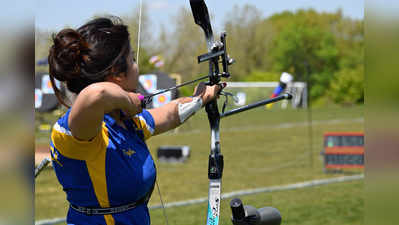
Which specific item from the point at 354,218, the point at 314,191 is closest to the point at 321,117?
the point at 314,191

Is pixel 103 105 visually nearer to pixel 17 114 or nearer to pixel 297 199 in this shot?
pixel 17 114

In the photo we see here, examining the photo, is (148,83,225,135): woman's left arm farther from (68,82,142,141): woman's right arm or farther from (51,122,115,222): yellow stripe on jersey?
(68,82,142,141): woman's right arm

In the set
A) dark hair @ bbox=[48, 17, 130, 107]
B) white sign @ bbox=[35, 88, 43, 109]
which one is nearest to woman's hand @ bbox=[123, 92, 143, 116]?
dark hair @ bbox=[48, 17, 130, 107]

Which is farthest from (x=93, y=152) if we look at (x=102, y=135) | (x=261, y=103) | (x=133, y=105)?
(x=261, y=103)

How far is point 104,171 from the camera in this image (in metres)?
1.99

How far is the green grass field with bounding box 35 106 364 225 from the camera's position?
566cm

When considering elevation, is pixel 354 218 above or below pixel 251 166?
above

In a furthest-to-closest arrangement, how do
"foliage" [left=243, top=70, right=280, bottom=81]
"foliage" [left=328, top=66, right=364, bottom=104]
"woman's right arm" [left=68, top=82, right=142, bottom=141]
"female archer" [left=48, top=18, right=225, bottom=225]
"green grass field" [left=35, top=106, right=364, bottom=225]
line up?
"foliage" [left=243, top=70, right=280, bottom=81] < "foliage" [left=328, top=66, right=364, bottom=104] < "green grass field" [left=35, top=106, right=364, bottom=225] < "female archer" [left=48, top=18, right=225, bottom=225] < "woman's right arm" [left=68, top=82, right=142, bottom=141]

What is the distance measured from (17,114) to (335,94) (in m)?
34.1

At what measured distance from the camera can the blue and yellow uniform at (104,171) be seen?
6.39ft

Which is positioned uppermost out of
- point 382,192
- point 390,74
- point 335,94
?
point 390,74

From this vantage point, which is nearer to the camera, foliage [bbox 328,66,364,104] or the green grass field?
the green grass field

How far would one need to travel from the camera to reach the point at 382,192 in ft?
4.41

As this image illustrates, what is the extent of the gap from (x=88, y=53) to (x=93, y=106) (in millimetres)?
249
